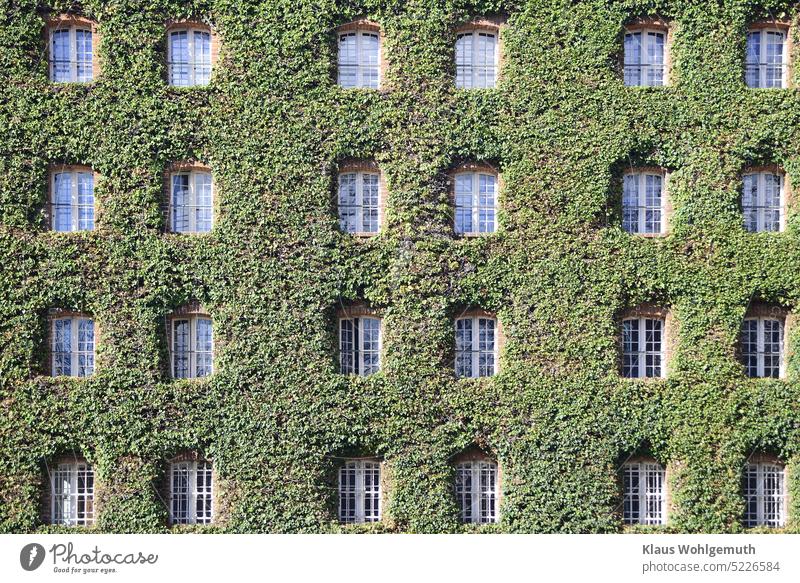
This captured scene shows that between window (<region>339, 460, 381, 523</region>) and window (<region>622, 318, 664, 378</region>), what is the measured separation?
620cm

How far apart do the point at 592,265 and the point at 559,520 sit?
5.71m

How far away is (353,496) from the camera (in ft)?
58.5

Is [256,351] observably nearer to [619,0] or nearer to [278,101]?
[278,101]

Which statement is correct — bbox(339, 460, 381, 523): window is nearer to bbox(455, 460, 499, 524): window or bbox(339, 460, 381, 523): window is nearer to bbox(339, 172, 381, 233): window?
bbox(455, 460, 499, 524): window

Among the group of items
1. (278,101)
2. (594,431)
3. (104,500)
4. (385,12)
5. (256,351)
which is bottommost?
(104,500)

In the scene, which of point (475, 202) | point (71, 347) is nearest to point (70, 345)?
point (71, 347)

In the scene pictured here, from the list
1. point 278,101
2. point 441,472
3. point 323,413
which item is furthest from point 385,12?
point 441,472

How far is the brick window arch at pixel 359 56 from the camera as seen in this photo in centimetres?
1828

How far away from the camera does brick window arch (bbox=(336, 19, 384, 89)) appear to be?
18.3 meters

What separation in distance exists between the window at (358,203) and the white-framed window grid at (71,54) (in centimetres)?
641

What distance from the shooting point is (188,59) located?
18.3 metres

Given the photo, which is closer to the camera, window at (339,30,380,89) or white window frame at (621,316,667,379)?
white window frame at (621,316,667,379)

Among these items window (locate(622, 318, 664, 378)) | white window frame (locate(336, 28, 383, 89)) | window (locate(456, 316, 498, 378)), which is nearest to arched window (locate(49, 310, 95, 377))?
white window frame (locate(336, 28, 383, 89))
